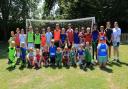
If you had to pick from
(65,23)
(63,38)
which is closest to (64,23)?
(65,23)

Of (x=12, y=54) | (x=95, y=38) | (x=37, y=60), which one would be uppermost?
(x=95, y=38)

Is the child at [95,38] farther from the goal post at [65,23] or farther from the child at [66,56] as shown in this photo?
the goal post at [65,23]

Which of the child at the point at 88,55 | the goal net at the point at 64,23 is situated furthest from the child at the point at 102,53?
the goal net at the point at 64,23

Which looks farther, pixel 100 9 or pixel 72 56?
pixel 100 9

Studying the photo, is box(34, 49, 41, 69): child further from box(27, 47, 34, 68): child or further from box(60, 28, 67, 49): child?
box(60, 28, 67, 49): child

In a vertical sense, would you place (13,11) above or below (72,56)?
above

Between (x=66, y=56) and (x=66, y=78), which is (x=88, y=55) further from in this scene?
(x=66, y=78)

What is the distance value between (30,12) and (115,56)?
873 inches

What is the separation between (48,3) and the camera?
45.9 metres

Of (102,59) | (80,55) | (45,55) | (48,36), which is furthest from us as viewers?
(48,36)

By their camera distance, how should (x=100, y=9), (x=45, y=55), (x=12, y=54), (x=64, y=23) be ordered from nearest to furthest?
(x=45, y=55), (x=12, y=54), (x=64, y=23), (x=100, y=9)

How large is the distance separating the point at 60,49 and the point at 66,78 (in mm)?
2024

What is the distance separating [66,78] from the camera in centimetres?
1418

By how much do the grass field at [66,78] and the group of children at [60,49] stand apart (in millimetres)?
581
